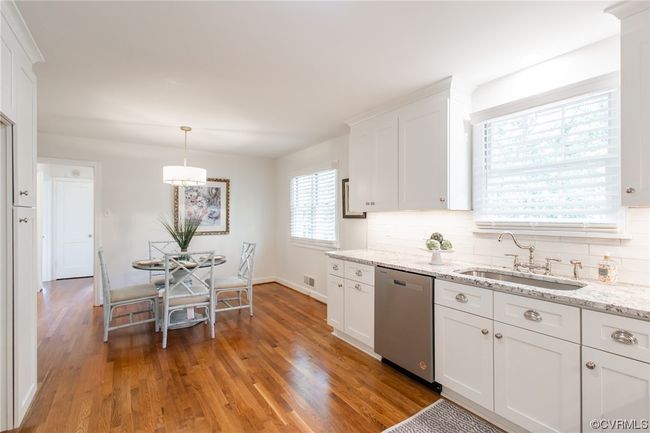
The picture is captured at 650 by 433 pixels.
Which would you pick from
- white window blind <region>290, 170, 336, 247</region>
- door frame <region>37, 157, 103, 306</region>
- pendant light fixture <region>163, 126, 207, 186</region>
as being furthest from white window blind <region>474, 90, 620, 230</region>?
door frame <region>37, 157, 103, 306</region>

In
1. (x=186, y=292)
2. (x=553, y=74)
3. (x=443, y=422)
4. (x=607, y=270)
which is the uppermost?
(x=553, y=74)

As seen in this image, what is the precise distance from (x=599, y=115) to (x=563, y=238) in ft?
2.70

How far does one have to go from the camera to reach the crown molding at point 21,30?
1.61 metres

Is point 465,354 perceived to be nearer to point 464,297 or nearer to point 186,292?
point 464,297

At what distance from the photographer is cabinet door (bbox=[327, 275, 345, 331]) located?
313cm

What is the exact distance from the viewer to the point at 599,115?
6.33 feet

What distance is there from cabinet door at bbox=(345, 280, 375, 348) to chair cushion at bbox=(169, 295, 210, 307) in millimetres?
1557

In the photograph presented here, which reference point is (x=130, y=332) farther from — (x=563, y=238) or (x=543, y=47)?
(x=543, y=47)

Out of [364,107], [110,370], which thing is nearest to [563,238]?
[364,107]

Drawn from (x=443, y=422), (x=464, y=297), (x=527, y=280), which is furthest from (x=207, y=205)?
(x=527, y=280)

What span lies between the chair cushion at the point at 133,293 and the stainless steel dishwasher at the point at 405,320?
2474mm

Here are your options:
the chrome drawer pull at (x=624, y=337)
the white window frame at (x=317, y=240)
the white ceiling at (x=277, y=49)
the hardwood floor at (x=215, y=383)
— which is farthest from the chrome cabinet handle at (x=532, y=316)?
the white window frame at (x=317, y=240)

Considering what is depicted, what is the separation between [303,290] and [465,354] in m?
3.30

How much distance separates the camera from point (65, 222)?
6.16 metres
